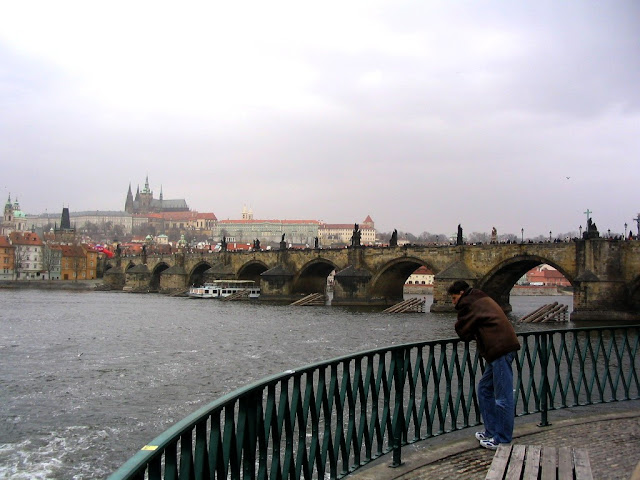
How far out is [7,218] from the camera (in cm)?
16388

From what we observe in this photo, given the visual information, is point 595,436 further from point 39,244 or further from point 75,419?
point 39,244

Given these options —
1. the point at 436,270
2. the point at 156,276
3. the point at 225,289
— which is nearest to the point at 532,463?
the point at 436,270

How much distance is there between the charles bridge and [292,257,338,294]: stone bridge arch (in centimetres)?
10

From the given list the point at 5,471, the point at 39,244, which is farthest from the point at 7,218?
the point at 5,471

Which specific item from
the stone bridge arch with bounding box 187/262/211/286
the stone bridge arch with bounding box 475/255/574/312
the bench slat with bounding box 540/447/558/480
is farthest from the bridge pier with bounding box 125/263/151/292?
the bench slat with bounding box 540/447/558/480

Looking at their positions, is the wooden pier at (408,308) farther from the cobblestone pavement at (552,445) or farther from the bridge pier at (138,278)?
the bridge pier at (138,278)

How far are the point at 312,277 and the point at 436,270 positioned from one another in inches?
798

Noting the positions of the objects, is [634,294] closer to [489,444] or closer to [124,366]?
[124,366]

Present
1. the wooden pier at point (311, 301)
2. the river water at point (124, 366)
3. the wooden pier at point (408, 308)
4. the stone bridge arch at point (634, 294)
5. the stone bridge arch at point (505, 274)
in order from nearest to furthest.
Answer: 1. the river water at point (124, 366)
2. the stone bridge arch at point (634, 294)
3. the stone bridge arch at point (505, 274)
4. the wooden pier at point (408, 308)
5. the wooden pier at point (311, 301)

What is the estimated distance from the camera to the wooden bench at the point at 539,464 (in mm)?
3918

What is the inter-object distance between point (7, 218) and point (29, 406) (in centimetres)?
16689

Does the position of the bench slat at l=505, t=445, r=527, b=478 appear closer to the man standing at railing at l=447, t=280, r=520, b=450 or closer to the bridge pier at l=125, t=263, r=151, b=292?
the man standing at railing at l=447, t=280, r=520, b=450

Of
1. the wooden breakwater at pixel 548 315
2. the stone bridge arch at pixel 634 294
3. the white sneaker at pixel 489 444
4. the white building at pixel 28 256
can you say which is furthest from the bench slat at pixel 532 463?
the white building at pixel 28 256

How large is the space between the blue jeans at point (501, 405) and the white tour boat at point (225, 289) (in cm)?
6437
